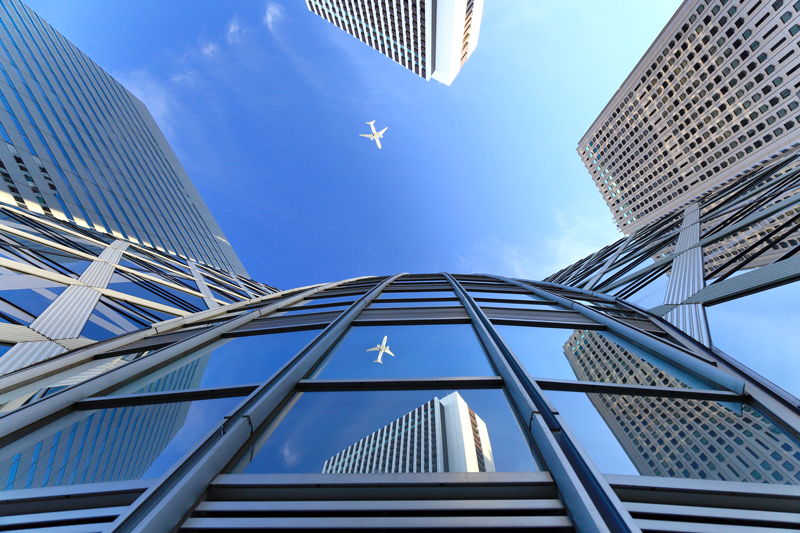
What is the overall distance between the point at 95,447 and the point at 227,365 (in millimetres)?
2047

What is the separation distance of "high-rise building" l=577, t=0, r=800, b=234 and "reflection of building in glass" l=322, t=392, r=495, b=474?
60.5 m

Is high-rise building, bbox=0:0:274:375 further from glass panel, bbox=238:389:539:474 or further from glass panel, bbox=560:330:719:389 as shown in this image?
glass panel, bbox=560:330:719:389

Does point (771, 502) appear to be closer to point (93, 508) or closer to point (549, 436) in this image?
point (549, 436)

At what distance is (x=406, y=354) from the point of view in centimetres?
600

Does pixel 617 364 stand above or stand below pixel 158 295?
below

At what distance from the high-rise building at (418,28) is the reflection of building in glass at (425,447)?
90647mm

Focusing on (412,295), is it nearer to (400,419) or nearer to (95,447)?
(400,419)

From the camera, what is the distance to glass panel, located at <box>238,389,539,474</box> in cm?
335

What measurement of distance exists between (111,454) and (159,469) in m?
1.03

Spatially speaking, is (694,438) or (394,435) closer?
(694,438)

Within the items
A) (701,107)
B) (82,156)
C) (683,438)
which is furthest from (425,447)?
(701,107)

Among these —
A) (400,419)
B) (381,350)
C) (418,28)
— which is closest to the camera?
(400,419)

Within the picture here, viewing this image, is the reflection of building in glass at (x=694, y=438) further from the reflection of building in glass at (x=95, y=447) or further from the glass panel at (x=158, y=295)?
the glass panel at (x=158, y=295)

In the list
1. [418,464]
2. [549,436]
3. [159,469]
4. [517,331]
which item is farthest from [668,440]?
[159,469]
